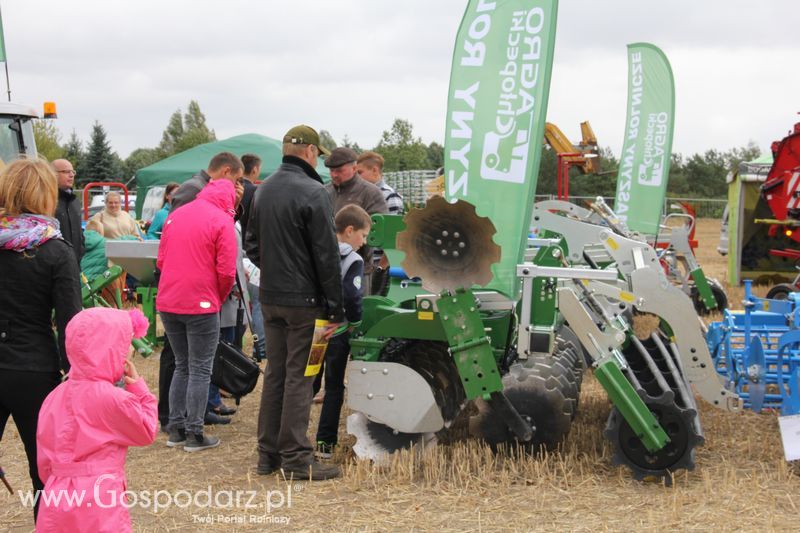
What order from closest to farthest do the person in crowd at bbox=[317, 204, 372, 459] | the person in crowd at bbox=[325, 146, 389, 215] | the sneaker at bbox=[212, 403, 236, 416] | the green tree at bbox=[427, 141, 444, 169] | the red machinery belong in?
1. the person in crowd at bbox=[317, 204, 372, 459]
2. the sneaker at bbox=[212, 403, 236, 416]
3. the person in crowd at bbox=[325, 146, 389, 215]
4. the red machinery
5. the green tree at bbox=[427, 141, 444, 169]

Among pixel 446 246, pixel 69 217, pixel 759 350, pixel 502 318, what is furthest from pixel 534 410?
pixel 69 217

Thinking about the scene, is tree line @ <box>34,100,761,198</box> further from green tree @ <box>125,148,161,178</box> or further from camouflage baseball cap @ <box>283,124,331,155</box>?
camouflage baseball cap @ <box>283,124,331,155</box>

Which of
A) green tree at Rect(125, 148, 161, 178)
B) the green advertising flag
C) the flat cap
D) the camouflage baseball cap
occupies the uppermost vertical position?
the green advertising flag

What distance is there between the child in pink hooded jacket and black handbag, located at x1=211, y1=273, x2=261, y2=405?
8.23 ft

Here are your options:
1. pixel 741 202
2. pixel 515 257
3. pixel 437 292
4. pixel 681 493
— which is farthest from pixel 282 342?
pixel 741 202

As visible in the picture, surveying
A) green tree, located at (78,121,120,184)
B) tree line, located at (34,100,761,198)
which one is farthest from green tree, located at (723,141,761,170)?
green tree, located at (78,121,120,184)

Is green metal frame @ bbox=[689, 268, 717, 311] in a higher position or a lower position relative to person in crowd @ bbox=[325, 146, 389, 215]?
lower

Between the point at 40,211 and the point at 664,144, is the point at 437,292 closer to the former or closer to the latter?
the point at 40,211

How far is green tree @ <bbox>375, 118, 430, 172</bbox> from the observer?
34.9m

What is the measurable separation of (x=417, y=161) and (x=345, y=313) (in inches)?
1203

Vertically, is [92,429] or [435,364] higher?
[92,429]

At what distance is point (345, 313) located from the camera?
4.98m

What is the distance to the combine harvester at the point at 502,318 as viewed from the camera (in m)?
4.68

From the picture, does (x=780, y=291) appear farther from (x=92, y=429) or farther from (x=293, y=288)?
(x=92, y=429)
